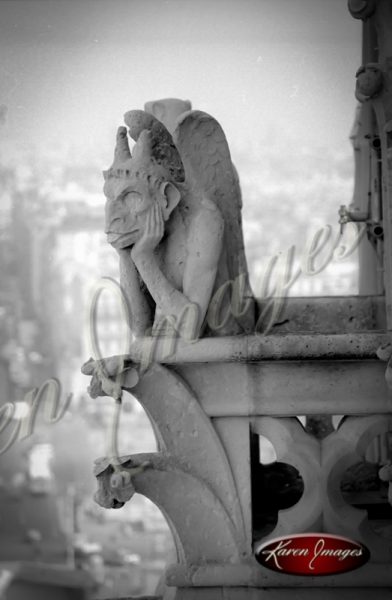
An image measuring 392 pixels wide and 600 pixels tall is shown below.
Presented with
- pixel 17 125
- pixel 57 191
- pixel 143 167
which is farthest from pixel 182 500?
pixel 57 191

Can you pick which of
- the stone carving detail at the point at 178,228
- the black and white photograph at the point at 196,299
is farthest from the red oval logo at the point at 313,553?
the stone carving detail at the point at 178,228

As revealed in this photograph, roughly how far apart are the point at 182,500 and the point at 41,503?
4870 mm

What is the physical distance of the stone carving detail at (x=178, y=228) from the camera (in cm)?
280

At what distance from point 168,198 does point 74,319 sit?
453 centimetres

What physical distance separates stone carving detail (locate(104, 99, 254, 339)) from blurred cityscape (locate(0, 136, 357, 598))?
1.88 metres

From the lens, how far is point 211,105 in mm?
5004

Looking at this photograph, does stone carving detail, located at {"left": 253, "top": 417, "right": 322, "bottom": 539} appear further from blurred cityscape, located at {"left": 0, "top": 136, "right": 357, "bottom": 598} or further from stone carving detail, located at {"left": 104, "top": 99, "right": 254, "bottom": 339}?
blurred cityscape, located at {"left": 0, "top": 136, "right": 357, "bottom": 598}

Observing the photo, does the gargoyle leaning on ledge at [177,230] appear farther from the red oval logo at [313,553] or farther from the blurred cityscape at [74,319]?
the blurred cityscape at [74,319]

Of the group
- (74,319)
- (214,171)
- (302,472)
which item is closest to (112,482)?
(302,472)

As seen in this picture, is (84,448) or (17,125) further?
(84,448)

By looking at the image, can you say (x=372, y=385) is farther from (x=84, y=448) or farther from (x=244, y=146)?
(x=84, y=448)

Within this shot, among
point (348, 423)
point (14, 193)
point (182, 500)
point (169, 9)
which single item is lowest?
point (182, 500)

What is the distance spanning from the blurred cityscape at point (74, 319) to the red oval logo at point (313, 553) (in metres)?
2.28

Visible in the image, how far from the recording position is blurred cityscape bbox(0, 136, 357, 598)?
5.73 metres
